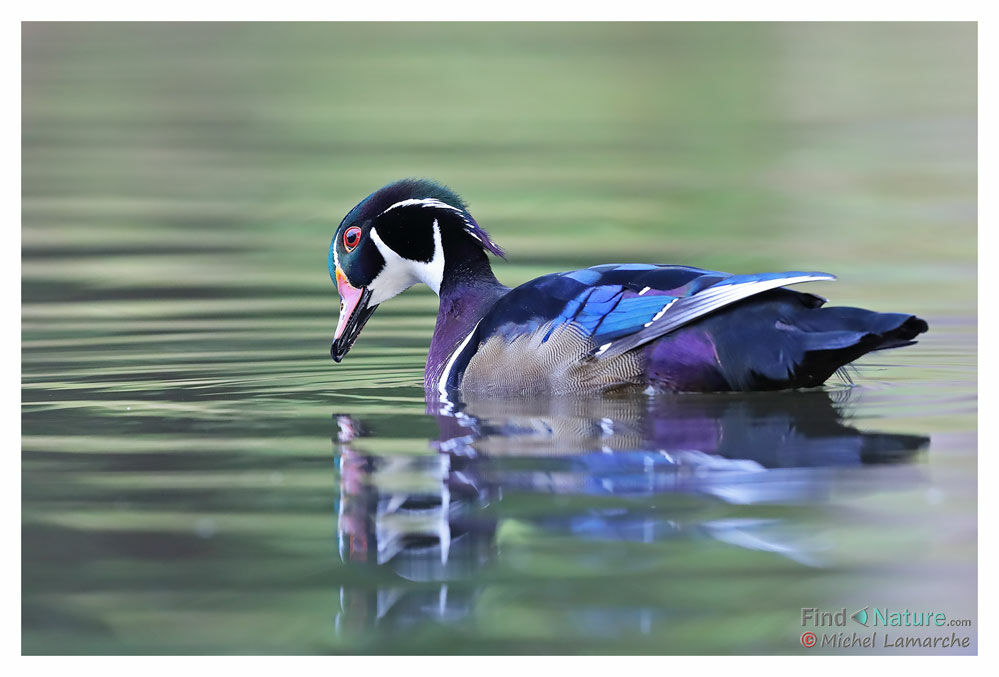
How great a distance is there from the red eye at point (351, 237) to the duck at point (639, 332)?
0.53 metres

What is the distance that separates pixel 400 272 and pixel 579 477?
3.29 metres

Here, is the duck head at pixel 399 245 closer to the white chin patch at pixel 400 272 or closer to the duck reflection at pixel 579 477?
the white chin patch at pixel 400 272

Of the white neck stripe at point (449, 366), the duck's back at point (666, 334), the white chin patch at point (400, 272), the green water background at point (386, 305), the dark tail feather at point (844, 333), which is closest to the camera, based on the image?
the green water background at point (386, 305)

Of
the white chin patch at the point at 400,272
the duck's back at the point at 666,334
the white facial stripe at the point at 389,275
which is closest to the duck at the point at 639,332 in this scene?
the duck's back at the point at 666,334

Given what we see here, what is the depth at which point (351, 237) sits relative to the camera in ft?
28.8

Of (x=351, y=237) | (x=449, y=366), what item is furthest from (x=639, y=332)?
(x=351, y=237)

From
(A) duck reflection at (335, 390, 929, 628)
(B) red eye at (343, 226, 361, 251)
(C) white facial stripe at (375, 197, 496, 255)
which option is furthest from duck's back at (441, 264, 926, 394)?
(B) red eye at (343, 226, 361, 251)

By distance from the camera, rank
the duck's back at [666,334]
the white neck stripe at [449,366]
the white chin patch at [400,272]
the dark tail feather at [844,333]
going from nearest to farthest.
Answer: the dark tail feather at [844,333] → the duck's back at [666,334] → the white neck stripe at [449,366] → the white chin patch at [400,272]

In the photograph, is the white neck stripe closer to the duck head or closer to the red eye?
the duck head

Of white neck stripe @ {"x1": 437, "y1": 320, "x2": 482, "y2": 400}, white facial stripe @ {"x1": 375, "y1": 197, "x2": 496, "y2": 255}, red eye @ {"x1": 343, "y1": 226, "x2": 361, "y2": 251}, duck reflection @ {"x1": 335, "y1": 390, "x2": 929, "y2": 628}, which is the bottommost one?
duck reflection @ {"x1": 335, "y1": 390, "x2": 929, "y2": 628}

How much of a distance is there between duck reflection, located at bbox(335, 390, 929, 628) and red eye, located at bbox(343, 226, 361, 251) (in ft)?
5.66

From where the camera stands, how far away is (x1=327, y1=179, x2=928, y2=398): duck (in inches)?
283

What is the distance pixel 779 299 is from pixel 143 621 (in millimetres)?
3833

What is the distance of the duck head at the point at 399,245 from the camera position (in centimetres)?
865
